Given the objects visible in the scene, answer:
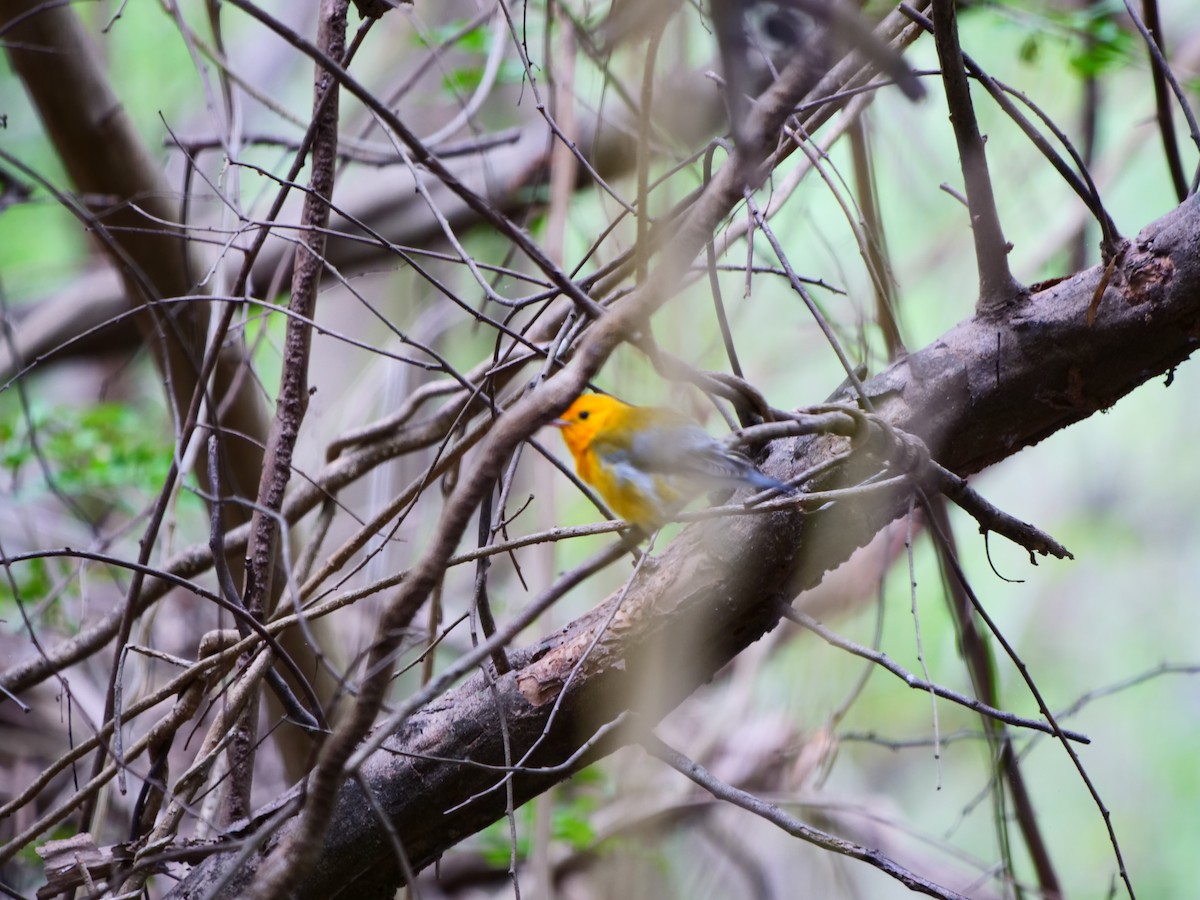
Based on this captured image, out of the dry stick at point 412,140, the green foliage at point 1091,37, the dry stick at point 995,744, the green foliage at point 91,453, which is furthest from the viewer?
the green foliage at point 91,453

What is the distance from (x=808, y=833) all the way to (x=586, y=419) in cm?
88

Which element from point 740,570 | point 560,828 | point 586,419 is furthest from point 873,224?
point 560,828

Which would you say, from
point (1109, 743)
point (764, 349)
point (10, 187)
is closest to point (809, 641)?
point (764, 349)

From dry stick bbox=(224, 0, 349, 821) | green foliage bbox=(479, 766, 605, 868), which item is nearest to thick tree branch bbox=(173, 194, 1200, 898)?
dry stick bbox=(224, 0, 349, 821)

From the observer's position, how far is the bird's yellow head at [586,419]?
198cm

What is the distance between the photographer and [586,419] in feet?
6.58

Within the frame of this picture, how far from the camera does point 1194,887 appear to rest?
595 centimetres

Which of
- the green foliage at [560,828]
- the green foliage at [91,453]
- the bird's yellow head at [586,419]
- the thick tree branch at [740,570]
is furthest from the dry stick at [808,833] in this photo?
the green foliage at [91,453]

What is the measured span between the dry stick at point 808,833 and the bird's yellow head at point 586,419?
655mm

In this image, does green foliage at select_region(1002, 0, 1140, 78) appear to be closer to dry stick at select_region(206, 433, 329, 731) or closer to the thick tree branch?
the thick tree branch

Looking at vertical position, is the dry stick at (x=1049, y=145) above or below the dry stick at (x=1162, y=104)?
below

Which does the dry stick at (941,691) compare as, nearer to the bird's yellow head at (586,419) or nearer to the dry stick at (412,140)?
the bird's yellow head at (586,419)

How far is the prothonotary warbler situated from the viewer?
1623 millimetres

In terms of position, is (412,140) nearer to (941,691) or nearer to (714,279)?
(714,279)
